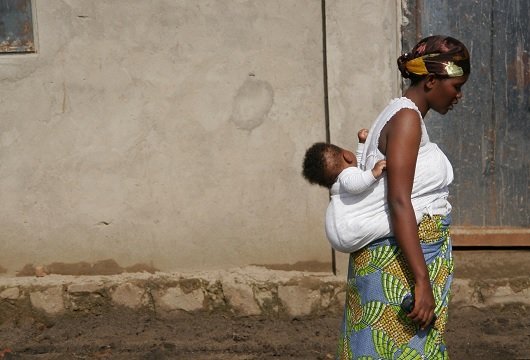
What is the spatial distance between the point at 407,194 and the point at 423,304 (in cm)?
36

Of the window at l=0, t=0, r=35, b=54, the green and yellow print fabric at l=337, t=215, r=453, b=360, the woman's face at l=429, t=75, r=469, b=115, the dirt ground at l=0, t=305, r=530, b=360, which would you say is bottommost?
the dirt ground at l=0, t=305, r=530, b=360

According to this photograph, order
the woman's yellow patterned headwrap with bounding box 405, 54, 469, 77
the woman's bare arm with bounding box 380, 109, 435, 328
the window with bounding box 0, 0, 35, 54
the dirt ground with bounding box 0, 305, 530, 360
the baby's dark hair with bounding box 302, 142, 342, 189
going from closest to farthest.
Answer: the woman's bare arm with bounding box 380, 109, 435, 328 → the woman's yellow patterned headwrap with bounding box 405, 54, 469, 77 → the baby's dark hair with bounding box 302, 142, 342, 189 → the dirt ground with bounding box 0, 305, 530, 360 → the window with bounding box 0, 0, 35, 54

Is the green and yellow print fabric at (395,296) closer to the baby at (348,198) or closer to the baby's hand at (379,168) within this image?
the baby at (348,198)

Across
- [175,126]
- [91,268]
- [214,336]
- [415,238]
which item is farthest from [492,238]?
[415,238]

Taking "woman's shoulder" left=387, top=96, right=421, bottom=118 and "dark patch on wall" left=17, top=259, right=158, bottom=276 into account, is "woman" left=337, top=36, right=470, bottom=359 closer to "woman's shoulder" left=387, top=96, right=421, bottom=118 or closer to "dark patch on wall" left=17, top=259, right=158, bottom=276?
"woman's shoulder" left=387, top=96, right=421, bottom=118

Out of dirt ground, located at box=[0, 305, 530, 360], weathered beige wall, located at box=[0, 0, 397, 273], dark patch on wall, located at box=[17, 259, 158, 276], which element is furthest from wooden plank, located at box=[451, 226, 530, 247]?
dark patch on wall, located at box=[17, 259, 158, 276]

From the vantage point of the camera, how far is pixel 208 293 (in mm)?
5430

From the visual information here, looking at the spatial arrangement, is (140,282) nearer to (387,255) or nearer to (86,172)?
(86,172)

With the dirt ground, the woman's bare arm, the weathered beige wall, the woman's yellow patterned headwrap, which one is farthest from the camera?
the weathered beige wall

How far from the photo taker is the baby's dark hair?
10.3ft

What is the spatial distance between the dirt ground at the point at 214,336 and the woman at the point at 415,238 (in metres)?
1.89

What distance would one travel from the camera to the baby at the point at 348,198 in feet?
9.98

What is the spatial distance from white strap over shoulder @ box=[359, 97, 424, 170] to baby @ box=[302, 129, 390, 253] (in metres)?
0.05

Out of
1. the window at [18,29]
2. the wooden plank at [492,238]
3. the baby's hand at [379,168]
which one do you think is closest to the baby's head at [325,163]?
the baby's hand at [379,168]
